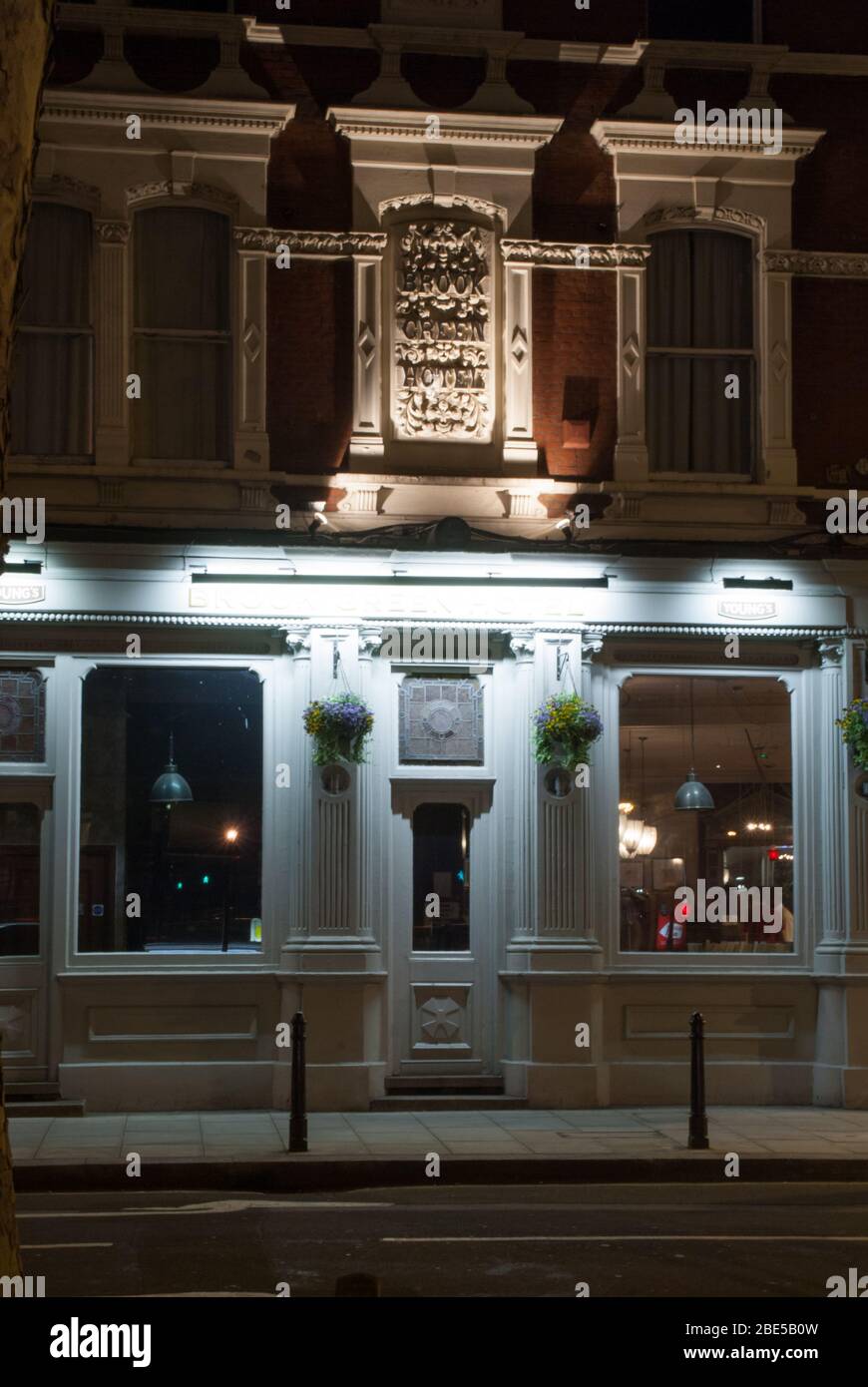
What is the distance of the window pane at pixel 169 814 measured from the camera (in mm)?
15797

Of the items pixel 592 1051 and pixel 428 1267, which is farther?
pixel 592 1051

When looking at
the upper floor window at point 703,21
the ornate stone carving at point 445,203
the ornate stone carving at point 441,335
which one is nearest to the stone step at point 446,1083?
the ornate stone carving at point 441,335

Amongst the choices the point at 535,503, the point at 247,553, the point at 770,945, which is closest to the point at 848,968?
the point at 770,945

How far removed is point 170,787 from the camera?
1581 cm

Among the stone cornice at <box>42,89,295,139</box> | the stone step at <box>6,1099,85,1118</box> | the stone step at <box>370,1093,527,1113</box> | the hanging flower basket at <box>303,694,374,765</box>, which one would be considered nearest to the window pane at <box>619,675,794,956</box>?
the stone step at <box>370,1093,527,1113</box>

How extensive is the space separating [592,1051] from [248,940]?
3.30m

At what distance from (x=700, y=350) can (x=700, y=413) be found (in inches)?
24.0

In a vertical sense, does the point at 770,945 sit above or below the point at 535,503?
below

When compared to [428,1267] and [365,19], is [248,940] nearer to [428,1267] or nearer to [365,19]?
[428,1267]

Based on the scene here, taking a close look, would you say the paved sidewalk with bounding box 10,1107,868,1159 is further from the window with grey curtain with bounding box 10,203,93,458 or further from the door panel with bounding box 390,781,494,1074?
the window with grey curtain with bounding box 10,203,93,458

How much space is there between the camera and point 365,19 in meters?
16.6

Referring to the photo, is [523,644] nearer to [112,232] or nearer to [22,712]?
[22,712]

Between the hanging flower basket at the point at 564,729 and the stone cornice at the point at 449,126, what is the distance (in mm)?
5294

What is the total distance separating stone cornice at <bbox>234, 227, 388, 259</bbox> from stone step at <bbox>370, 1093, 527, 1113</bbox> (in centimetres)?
778
